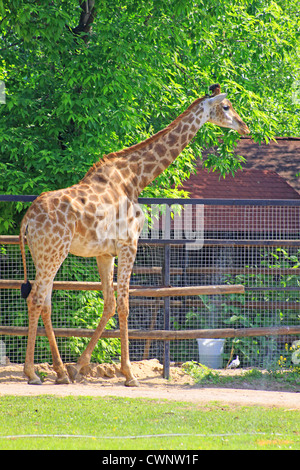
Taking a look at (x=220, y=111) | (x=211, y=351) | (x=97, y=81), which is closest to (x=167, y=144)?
(x=220, y=111)

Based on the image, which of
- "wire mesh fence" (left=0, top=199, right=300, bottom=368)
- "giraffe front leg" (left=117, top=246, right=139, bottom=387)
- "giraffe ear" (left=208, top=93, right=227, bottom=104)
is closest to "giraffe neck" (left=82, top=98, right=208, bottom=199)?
"giraffe ear" (left=208, top=93, right=227, bottom=104)

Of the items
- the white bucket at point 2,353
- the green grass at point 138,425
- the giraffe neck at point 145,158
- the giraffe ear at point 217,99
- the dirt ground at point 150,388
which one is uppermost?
the giraffe ear at point 217,99

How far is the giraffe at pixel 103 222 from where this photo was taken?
295 inches

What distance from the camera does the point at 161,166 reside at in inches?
331

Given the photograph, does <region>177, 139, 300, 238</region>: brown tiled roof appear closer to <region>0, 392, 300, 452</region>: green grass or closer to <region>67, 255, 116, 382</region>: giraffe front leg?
<region>67, 255, 116, 382</region>: giraffe front leg

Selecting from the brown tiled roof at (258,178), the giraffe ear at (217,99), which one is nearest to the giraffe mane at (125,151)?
the giraffe ear at (217,99)

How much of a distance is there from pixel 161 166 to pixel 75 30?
3.71 metres

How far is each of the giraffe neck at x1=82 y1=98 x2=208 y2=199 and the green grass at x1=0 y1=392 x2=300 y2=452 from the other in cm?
280

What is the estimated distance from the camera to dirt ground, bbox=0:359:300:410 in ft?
23.1

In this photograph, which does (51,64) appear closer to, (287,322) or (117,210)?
(117,210)

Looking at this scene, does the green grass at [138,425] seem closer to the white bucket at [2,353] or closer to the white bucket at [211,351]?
the white bucket at [2,353]

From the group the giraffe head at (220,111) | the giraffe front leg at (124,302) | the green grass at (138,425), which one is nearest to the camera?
the green grass at (138,425)

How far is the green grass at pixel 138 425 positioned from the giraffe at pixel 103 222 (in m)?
1.28
